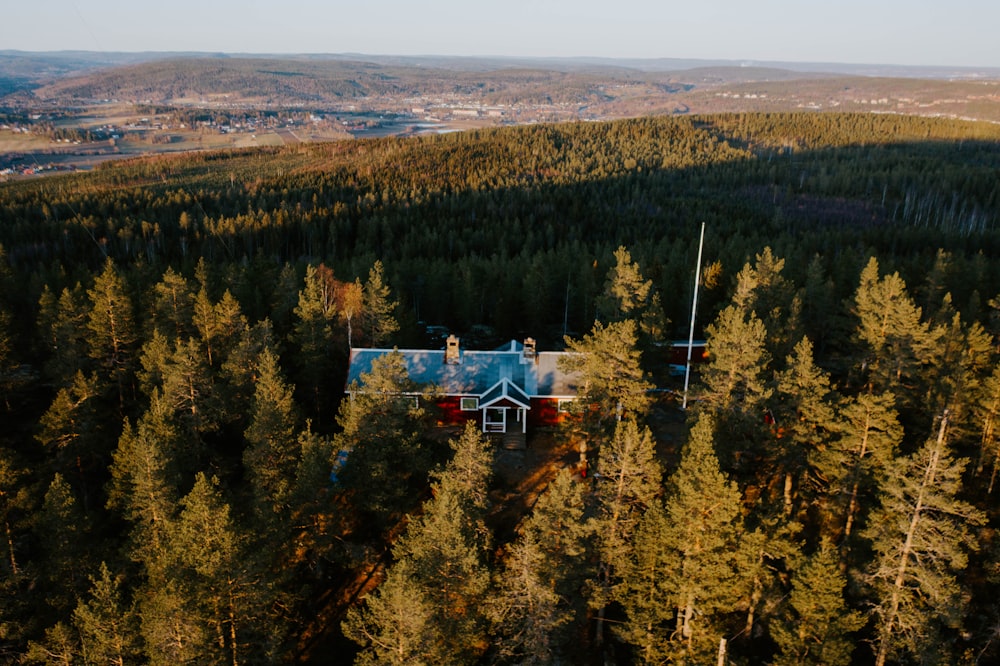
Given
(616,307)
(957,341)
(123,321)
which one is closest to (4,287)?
(123,321)

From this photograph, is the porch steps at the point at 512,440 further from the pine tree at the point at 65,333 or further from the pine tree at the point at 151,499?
the pine tree at the point at 65,333

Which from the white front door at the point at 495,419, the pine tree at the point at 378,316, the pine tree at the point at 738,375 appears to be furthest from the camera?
the pine tree at the point at 378,316

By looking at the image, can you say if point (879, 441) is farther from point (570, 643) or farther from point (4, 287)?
point (4, 287)

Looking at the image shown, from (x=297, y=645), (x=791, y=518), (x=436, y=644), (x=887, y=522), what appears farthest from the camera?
(x=791, y=518)

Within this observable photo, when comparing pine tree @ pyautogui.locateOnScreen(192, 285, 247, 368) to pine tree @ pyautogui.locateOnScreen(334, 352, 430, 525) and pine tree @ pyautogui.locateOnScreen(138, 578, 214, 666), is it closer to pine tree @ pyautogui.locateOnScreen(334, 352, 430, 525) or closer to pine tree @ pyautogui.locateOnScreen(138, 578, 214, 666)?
pine tree @ pyautogui.locateOnScreen(334, 352, 430, 525)

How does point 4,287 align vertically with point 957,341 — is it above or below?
below

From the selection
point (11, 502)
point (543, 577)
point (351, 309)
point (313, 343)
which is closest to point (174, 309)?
point (313, 343)

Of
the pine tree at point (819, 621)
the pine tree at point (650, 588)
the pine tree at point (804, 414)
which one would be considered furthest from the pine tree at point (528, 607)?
the pine tree at point (804, 414)
